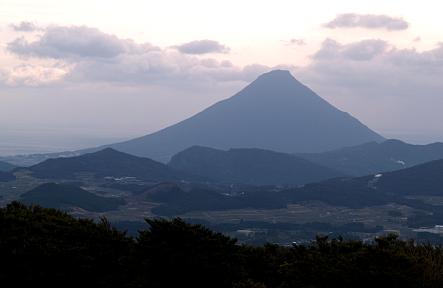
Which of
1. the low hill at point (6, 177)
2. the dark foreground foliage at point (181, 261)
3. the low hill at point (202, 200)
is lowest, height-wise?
the low hill at point (202, 200)

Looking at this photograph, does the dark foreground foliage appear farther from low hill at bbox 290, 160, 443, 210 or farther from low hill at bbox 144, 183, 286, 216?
low hill at bbox 290, 160, 443, 210

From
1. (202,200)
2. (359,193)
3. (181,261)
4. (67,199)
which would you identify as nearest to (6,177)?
(67,199)

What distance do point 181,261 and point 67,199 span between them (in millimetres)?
133184

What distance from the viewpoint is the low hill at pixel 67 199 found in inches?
5738

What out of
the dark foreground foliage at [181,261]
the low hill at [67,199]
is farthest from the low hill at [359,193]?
the dark foreground foliage at [181,261]

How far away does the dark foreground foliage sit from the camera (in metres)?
19.5

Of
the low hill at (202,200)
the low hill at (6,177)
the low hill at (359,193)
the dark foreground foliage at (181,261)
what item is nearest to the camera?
the dark foreground foliage at (181,261)

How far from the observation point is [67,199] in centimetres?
14912

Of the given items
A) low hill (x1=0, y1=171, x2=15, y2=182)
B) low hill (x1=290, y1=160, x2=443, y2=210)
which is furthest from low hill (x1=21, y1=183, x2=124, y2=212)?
low hill (x1=290, y1=160, x2=443, y2=210)

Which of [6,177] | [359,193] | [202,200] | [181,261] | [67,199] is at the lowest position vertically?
[202,200]

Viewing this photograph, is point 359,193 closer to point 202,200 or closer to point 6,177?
point 202,200

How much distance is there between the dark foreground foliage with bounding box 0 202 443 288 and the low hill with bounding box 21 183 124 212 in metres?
121

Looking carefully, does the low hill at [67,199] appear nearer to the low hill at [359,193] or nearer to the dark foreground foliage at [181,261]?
the low hill at [359,193]

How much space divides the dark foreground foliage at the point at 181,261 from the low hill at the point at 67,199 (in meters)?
121
